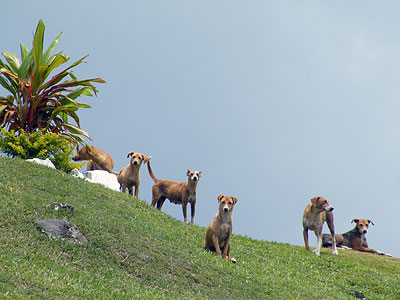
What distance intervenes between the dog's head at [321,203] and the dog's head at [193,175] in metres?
4.70

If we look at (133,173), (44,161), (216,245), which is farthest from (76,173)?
(216,245)

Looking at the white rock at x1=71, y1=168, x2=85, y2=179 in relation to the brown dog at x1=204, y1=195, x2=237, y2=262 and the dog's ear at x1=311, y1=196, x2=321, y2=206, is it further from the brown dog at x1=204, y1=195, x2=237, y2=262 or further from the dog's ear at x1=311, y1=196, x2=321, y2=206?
the dog's ear at x1=311, y1=196, x2=321, y2=206

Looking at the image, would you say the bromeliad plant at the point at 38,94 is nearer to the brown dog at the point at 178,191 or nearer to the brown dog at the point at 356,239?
the brown dog at the point at 178,191

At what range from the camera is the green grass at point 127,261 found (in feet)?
33.1

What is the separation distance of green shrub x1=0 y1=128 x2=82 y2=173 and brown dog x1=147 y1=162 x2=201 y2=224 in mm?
3626

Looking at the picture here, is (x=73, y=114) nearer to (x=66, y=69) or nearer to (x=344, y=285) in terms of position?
(x=66, y=69)

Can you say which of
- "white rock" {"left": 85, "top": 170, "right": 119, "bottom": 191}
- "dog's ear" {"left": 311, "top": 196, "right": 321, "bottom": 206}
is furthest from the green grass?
"white rock" {"left": 85, "top": 170, "right": 119, "bottom": 191}

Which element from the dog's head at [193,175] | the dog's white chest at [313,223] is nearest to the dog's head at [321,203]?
the dog's white chest at [313,223]

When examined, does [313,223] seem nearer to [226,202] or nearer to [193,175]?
[193,175]

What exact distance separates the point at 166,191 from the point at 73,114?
566 centimetres

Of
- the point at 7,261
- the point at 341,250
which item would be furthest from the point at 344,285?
the point at 7,261

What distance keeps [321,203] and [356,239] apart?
506 centimetres

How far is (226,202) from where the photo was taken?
46.7ft

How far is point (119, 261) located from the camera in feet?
38.3
